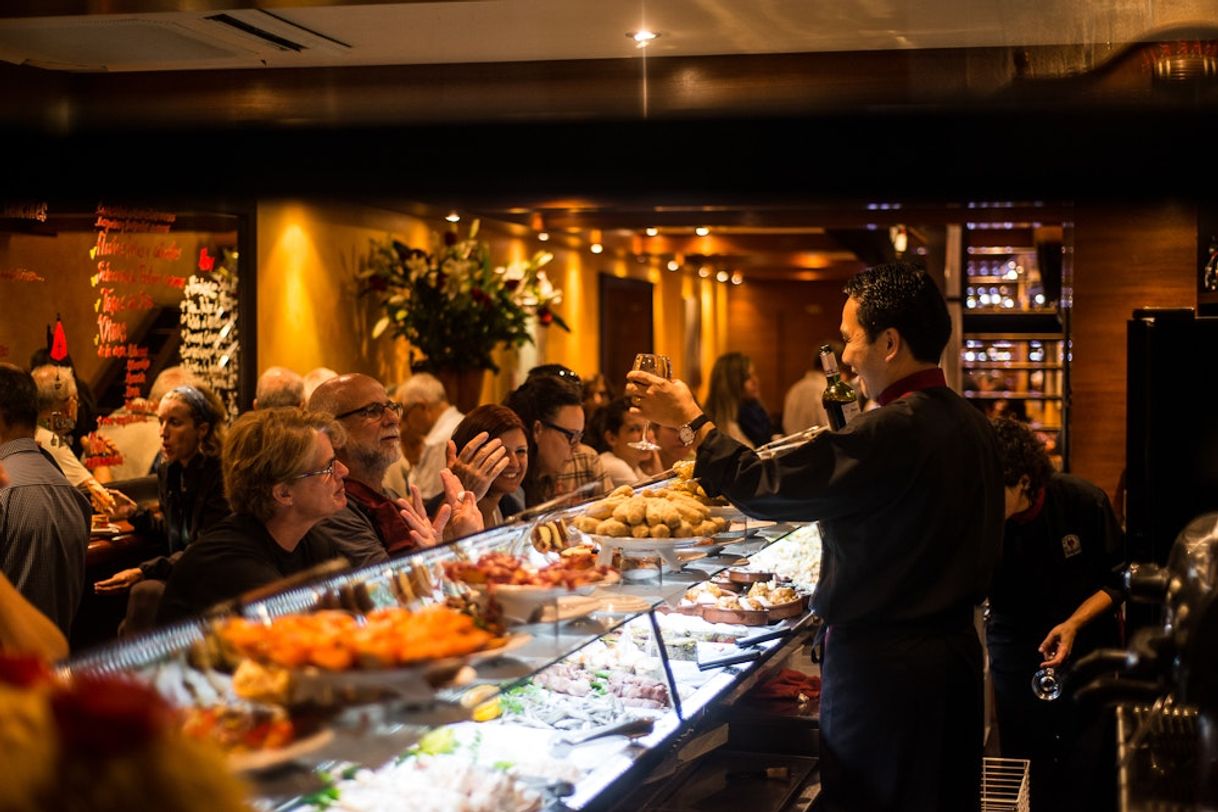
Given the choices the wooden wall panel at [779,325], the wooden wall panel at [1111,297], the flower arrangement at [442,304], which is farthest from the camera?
the wooden wall panel at [779,325]

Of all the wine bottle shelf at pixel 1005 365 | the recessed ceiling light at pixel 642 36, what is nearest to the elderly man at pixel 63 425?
the recessed ceiling light at pixel 642 36

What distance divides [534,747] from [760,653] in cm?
111

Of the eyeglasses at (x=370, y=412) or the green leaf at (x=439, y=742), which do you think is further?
the eyeglasses at (x=370, y=412)

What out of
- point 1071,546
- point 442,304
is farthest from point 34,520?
point 442,304

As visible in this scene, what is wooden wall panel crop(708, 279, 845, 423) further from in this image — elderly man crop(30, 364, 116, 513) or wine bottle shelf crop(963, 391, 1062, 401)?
elderly man crop(30, 364, 116, 513)

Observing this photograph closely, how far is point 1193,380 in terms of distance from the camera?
4.44m

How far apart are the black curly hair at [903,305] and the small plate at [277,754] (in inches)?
76.4

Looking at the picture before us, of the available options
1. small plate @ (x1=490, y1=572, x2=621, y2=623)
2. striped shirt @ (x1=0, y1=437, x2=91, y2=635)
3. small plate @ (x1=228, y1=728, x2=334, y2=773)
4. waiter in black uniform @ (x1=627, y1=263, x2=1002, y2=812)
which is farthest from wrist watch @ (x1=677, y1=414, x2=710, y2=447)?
striped shirt @ (x1=0, y1=437, x2=91, y2=635)

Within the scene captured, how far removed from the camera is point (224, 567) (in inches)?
115

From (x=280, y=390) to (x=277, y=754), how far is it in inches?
209

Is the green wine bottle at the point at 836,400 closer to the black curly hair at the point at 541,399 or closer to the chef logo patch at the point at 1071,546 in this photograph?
the chef logo patch at the point at 1071,546

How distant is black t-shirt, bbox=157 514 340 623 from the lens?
2854mm

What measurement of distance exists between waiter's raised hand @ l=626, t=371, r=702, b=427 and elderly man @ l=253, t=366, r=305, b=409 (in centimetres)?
385

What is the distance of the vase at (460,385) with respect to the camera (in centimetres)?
957
